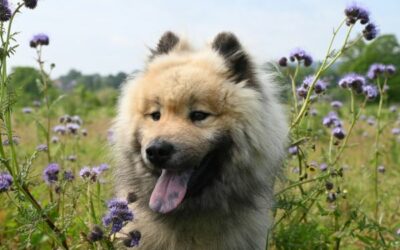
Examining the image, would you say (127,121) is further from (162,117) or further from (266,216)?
(266,216)

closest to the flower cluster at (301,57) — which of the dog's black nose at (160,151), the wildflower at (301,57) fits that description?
the wildflower at (301,57)

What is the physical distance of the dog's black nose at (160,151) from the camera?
9.73 feet

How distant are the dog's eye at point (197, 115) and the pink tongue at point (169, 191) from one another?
0.99 ft

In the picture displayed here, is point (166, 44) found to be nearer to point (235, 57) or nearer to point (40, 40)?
point (235, 57)

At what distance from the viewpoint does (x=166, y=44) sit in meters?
3.94

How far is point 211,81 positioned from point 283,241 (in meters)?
1.23

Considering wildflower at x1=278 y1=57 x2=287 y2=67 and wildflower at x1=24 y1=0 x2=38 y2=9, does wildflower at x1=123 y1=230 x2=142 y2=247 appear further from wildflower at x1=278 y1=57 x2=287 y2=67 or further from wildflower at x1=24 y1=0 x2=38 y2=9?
wildflower at x1=278 y1=57 x2=287 y2=67

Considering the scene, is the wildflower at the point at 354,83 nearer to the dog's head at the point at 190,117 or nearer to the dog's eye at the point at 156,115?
the dog's head at the point at 190,117

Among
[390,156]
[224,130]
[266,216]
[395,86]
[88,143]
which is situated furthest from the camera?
[395,86]

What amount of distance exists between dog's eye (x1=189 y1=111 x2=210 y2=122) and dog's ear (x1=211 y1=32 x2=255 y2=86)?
1.26 feet

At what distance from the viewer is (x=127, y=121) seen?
11.9ft

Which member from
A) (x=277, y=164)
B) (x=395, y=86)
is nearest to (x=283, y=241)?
(x=277, y=164)

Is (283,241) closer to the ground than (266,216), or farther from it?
closer to the ground

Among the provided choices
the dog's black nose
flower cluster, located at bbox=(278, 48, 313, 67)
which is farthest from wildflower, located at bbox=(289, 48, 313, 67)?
the dog's black nose
